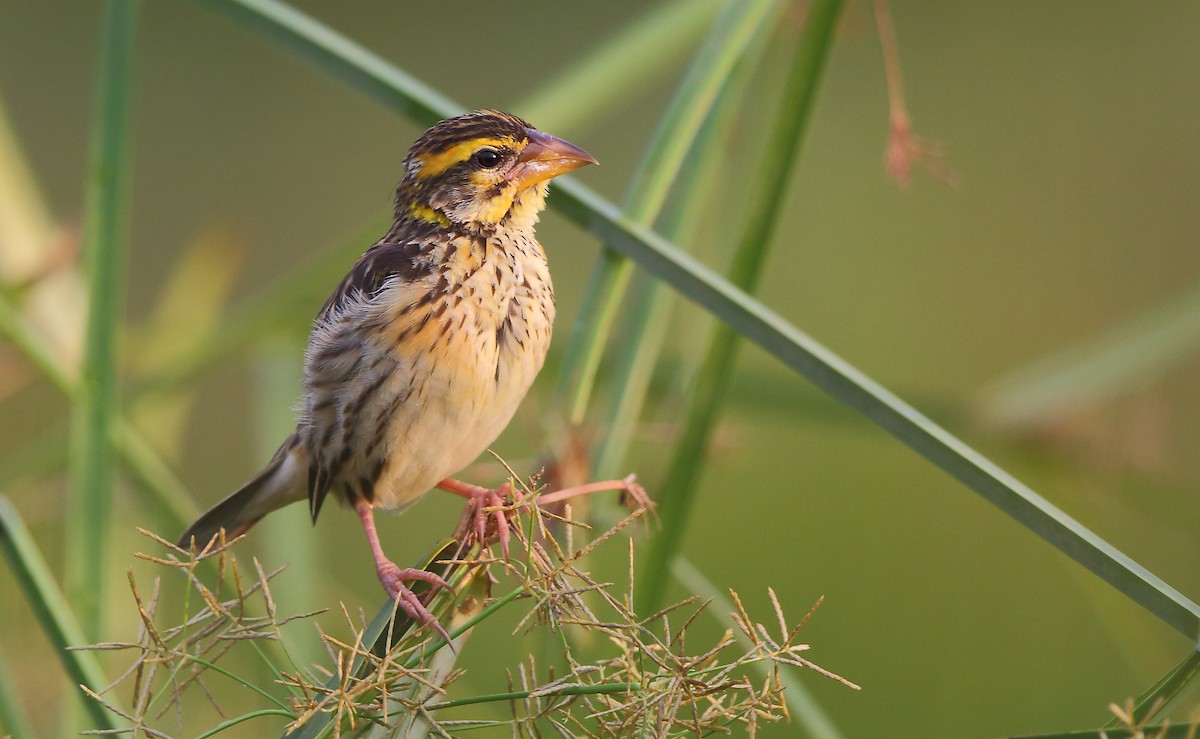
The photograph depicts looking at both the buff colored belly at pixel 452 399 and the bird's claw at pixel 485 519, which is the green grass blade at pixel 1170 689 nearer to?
the bird's claw at pixel 485 519

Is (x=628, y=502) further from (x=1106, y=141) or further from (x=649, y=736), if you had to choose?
(x=1106, y=141)

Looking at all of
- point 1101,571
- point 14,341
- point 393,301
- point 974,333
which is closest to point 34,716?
point 14,341

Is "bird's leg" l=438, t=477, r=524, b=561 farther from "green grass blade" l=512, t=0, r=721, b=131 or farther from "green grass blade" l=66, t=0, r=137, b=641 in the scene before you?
"green grass blade" l=512, t=0, r=721, b=131

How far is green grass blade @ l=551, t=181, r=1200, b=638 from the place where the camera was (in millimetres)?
923

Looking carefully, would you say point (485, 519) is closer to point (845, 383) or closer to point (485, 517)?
point (485, 517)

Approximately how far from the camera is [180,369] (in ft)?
6.05

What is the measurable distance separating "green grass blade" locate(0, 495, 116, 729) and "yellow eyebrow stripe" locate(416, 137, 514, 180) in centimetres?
59

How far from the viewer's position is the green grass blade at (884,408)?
923 mm

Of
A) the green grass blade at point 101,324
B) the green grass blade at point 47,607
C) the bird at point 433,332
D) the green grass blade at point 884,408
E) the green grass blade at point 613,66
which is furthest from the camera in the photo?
the green grass blade at point 613,66

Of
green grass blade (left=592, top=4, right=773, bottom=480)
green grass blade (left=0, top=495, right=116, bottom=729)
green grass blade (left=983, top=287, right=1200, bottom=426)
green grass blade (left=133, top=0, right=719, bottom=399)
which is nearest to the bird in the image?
green grass blade (left=592, top=4, right=773, bottom=480)

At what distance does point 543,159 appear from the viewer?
1.41m

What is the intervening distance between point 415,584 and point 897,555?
2109mm

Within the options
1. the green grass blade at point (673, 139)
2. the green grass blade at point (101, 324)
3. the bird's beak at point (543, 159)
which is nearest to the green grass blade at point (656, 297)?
the green grass blade at point (673, 139)

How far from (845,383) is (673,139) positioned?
0.35m
